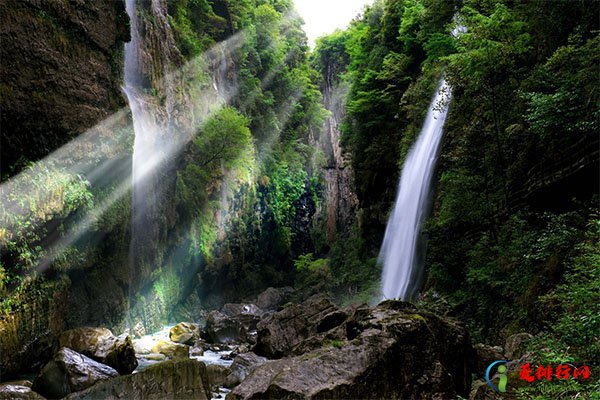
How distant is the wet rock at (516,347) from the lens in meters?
6.34

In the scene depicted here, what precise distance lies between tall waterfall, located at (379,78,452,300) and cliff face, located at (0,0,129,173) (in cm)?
1063

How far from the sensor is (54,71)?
1028 cm

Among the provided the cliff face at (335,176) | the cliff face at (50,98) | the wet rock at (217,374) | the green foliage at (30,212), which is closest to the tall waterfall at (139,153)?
the cliff face at (50,98)

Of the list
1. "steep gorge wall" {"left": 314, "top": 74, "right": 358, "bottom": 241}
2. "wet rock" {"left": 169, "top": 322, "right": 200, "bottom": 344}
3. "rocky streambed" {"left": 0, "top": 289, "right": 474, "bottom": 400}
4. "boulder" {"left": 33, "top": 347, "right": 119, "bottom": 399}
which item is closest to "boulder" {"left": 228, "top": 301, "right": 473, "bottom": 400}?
"rocky streambed" {"left": 0, "top": 289, "right": 474, "bottom": 400}

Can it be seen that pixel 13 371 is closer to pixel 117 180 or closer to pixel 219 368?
pixel 219 368

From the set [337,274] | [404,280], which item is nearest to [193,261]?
[337,274]

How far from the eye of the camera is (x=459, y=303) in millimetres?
9992

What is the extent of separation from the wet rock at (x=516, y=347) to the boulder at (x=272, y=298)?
18.8 m

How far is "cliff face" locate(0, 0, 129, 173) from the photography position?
29.9ft

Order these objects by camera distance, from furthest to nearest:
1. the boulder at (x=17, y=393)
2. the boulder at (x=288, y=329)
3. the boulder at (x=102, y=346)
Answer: the boulder at (x=288, y=329)
the boulder at (x=102, y=346)
the boulder at (x=17, y=393)

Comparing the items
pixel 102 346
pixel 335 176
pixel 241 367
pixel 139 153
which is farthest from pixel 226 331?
pixel 335 176

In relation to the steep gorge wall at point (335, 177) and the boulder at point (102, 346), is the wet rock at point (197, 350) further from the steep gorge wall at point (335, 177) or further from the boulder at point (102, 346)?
the steep gorge wall at point (335, 177)

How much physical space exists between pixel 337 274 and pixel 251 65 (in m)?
15.7

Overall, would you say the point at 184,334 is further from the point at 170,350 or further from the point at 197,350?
the point at 170,350
